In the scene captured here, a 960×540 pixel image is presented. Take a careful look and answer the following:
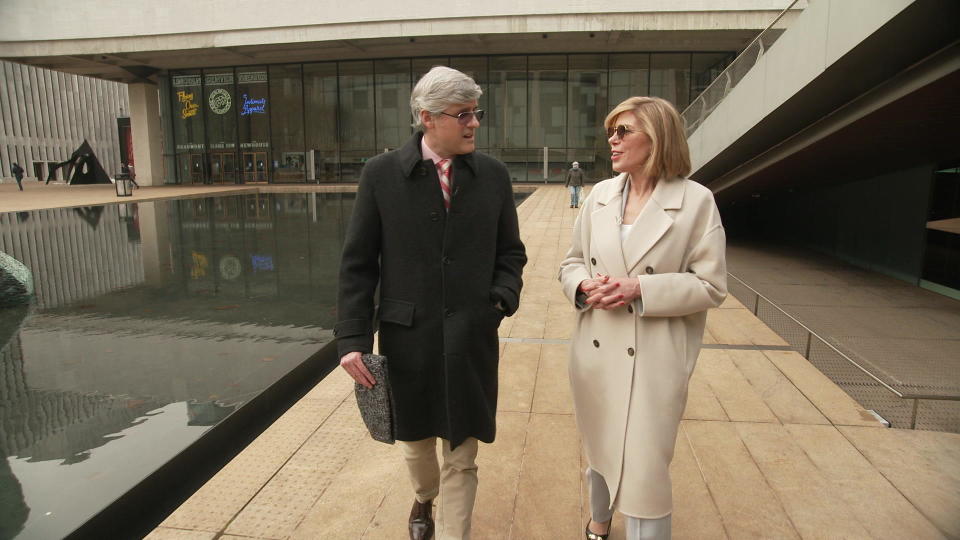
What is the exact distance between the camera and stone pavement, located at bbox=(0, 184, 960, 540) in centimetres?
267

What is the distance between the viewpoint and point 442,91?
2.10m

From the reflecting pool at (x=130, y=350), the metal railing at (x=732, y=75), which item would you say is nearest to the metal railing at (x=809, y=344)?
the metal railing at (x=732, y=75)

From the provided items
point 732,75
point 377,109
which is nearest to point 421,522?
point 732,75

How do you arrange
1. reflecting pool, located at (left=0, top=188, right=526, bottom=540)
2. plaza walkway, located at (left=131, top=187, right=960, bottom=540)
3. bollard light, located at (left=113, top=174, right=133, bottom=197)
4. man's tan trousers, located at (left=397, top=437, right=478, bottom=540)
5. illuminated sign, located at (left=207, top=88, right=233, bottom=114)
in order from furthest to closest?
illuminated sign, located at (left=207, top=88, right=233, bottom=114) < bollard light, located at (left=113, top=174, right=133, bottom=197) < reflecting pool, located at (left=0, top=188, right=526, bottom=540) < plaza walkway, located at (left=131, top=187, right=960, bottom=540) < man's tan trousers, located at (left=397, top=437, right=478, bottom=540)

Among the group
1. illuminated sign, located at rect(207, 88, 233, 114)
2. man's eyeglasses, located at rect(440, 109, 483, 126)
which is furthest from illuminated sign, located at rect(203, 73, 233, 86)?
man's eyeglasses, located at rect(440, 109, 483, 126)

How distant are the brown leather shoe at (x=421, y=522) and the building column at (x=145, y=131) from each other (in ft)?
132

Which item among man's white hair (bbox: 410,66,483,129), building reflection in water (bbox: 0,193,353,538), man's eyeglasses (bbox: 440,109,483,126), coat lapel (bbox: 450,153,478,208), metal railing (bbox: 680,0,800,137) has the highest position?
metal railing (bbox: 680,0,800,137)

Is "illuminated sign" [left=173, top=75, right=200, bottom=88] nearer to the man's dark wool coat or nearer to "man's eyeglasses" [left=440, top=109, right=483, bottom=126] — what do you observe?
the man's dark wool coat

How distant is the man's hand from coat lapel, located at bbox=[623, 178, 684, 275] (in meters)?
1.02

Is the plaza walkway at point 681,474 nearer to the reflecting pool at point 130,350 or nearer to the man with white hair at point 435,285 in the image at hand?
the man with white hair at point 435,285

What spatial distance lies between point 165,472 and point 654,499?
8.96 ft

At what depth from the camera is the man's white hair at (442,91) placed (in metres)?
2.11

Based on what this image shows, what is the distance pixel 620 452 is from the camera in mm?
2115

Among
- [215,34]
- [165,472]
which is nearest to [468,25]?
[215,34]
